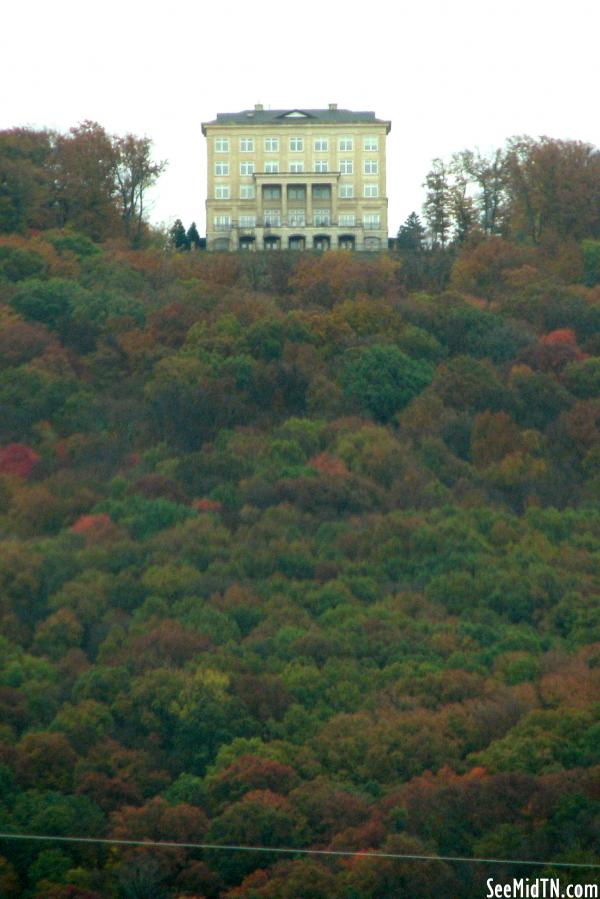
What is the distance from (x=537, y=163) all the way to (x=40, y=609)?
3170 cm

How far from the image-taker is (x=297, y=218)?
78.2 m

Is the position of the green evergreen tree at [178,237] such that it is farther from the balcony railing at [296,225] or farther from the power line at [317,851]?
the power line at [317,851]

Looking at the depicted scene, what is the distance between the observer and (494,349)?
59344mm

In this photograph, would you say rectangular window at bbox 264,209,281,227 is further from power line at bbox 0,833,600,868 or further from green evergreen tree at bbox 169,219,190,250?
power line at bbox 0,833,600,868

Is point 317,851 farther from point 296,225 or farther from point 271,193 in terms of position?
point 271,193

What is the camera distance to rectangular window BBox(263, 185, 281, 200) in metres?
79.0

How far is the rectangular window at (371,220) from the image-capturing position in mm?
78525

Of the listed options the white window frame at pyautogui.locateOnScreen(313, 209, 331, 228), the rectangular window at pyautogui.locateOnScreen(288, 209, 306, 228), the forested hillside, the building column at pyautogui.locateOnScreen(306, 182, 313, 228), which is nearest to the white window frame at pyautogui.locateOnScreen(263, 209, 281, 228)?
the rectangular window at pyautogui.locateOnScreen(288, 209, 306, 228)

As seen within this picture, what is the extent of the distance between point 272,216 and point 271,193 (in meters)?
1.16

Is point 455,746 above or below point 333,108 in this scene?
below

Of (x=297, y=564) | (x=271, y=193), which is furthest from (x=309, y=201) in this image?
(x=297, y=564)

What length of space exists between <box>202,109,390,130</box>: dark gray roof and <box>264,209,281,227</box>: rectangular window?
379cm

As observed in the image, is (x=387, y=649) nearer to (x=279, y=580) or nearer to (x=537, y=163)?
(x=279, y=580)

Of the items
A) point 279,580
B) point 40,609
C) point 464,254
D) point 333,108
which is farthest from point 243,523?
point 333,108
